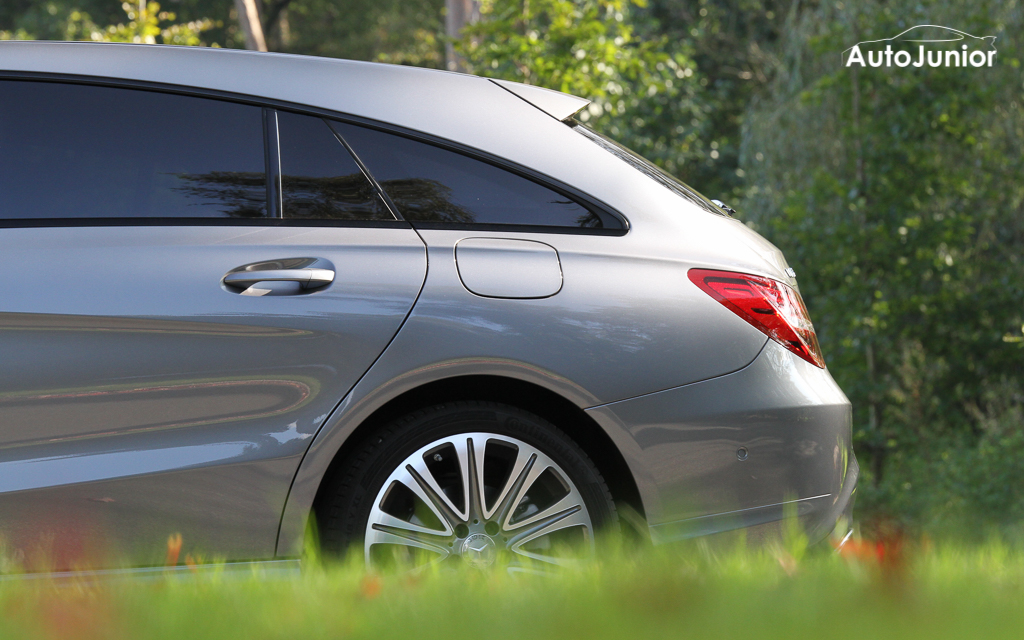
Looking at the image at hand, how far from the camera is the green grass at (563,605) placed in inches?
55.6

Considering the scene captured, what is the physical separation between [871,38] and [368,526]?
6.69 m

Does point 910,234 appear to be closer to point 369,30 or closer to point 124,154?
point 124,154

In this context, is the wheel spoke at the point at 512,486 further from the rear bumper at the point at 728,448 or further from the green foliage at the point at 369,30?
the green foliage at the point at 369,30

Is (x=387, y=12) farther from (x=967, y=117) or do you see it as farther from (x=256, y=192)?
(x=256, y=192)

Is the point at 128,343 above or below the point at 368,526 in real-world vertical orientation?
above

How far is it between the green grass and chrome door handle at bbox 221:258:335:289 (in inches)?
38.6

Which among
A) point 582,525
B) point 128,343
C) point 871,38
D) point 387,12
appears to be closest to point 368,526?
point 582,525

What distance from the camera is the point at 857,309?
7762mm

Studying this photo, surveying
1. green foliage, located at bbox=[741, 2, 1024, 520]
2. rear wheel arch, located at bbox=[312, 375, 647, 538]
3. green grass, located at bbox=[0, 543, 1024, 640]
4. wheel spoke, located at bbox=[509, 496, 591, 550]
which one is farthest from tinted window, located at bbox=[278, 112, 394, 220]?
green foliage, located at bbox=[741, 2, 1024, 520]

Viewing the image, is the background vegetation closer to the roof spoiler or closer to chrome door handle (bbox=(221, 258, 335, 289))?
the roof spoiler

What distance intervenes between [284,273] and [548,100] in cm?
107

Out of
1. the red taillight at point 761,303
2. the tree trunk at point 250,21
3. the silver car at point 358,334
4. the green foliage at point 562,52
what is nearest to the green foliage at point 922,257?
the green foliage at point 562,52

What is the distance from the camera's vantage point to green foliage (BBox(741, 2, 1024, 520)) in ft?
24.8

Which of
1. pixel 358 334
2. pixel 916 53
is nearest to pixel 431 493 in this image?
pixel 358 334
